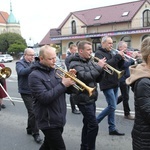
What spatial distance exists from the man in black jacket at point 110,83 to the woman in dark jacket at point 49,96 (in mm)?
1836

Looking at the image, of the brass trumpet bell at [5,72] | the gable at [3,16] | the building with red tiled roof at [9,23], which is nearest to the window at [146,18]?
the brass trumpet bell at [5,72]

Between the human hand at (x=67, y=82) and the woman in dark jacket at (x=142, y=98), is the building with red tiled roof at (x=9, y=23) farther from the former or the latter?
the woman in dark jacket at (x=142, y=98)

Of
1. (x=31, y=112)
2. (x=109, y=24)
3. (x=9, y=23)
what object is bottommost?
(x=31, y=112)

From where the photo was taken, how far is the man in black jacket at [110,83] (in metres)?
4.99

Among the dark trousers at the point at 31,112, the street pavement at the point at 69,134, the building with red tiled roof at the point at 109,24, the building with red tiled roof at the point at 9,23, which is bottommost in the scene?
the street pavement at the point at 69,134

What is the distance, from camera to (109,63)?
5.11 meters

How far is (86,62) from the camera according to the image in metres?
4.12

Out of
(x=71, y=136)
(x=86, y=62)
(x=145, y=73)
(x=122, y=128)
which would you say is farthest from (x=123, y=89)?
(x=145, y=73)

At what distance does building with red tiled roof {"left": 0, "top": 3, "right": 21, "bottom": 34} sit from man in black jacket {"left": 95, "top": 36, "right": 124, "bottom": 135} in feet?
318

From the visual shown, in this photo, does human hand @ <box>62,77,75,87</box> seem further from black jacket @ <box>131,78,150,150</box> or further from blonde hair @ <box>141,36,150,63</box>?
blonde hair @ <box>141,36,150,63</box>

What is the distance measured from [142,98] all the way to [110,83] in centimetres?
273

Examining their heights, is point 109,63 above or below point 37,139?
above

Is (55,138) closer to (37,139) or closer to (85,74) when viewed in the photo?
(85,74)

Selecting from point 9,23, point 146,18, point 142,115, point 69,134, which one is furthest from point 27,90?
point 9,23
